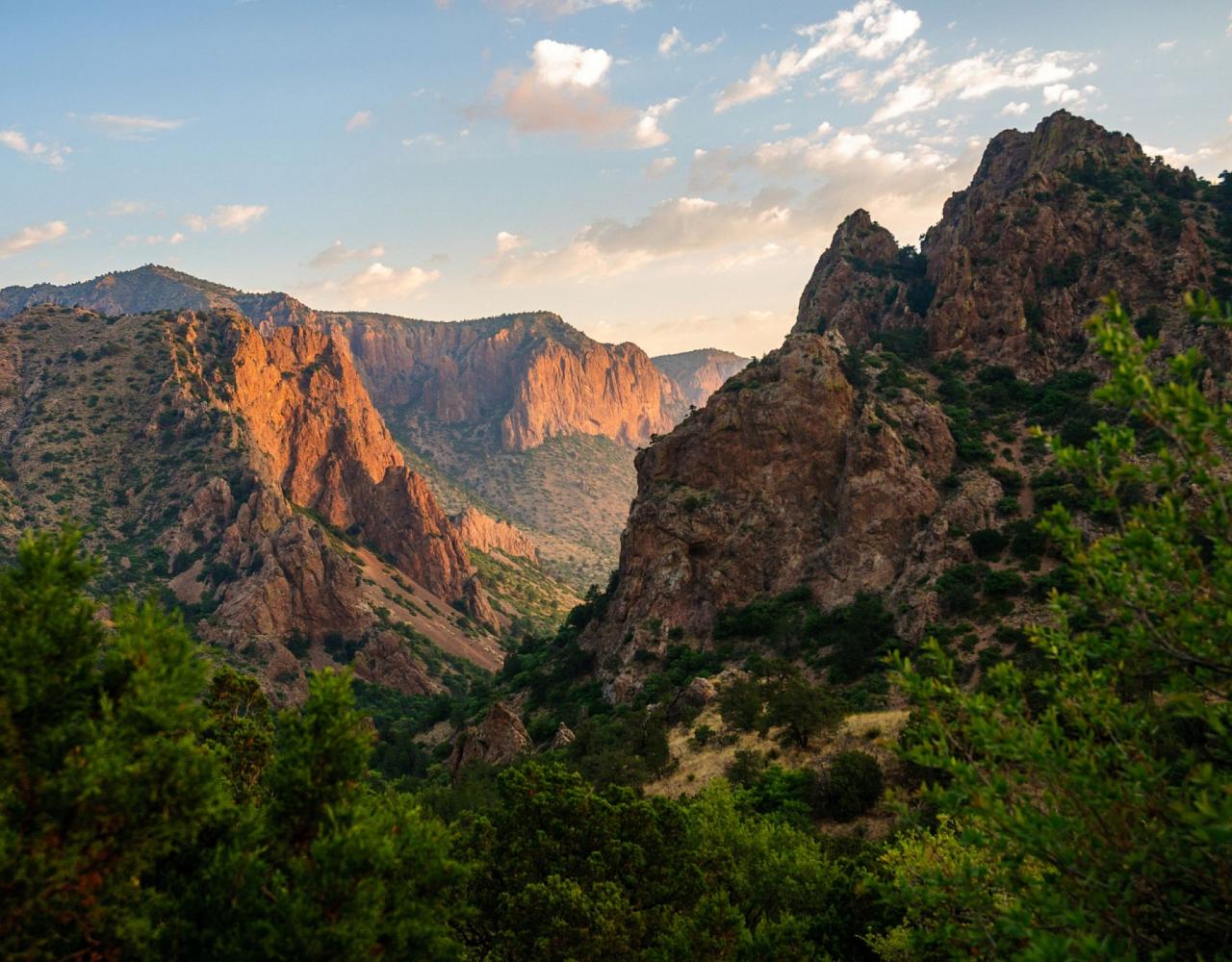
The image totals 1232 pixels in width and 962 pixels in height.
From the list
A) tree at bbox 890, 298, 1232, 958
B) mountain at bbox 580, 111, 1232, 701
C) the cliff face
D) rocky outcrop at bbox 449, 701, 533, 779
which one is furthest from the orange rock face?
tree at bbox 890, 298, 1232, 958

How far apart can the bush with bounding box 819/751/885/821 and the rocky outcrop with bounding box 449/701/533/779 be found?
101 feet

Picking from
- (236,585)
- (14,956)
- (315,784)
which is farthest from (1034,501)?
(236,585)

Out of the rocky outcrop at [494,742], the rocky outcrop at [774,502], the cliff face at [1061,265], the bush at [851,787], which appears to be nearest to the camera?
the bush at [851,787]

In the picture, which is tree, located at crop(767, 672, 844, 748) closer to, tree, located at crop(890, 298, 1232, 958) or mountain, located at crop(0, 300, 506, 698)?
tree, located at crop(890, 298, 1232, 958)

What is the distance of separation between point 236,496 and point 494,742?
331 feet

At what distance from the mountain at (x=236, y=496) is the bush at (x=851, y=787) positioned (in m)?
89.1

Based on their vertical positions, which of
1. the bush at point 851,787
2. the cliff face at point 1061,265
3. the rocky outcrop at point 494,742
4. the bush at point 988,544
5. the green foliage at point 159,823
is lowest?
the rocky outcrop at point 494,742

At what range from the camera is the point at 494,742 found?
65125 mm

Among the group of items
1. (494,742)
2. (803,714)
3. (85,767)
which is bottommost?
(494,742)

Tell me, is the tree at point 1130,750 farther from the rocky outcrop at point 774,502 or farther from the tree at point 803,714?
the rocky outcrop at point 774,502

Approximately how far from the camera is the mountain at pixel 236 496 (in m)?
126

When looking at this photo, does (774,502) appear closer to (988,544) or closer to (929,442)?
(929,442)

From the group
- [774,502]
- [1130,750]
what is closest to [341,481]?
[774,502]

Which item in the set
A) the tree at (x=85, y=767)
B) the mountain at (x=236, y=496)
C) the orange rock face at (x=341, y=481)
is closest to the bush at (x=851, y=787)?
the tree at (x=85, y=767)
